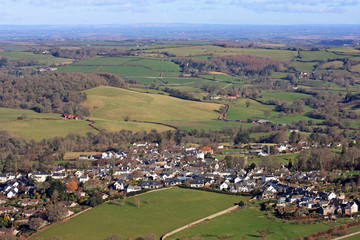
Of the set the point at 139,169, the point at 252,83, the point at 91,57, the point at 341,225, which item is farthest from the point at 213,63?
the point at 341,225

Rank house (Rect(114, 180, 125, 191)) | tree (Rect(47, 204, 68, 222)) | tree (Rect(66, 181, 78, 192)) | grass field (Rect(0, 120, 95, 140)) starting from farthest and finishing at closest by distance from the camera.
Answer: grass field (Rect(0, 120, 95, 140)), house (Rect(114, 180, 125, 191)), tree (Rect(66, 181, 78, 192)), tree (Rect(47, 204, 68, 222))

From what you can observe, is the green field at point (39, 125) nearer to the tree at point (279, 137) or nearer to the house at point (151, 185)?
the house at point (151, 185)

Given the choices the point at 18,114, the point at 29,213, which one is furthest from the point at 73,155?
the point at 18,114

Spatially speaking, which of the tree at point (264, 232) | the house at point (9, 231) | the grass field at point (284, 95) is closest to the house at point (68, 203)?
the house at point (9, 231)

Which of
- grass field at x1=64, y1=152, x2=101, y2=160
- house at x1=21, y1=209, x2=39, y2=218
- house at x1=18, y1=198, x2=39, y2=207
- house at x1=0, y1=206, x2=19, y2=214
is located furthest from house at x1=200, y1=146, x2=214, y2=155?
house at x1=0, y1=206, x2=19, y2=214

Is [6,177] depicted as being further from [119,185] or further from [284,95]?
[284,95]

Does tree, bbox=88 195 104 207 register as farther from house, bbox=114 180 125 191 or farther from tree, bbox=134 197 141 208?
house, bbox=114 180 125 191

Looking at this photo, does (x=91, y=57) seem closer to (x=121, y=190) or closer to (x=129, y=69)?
(x=129, y=69)
